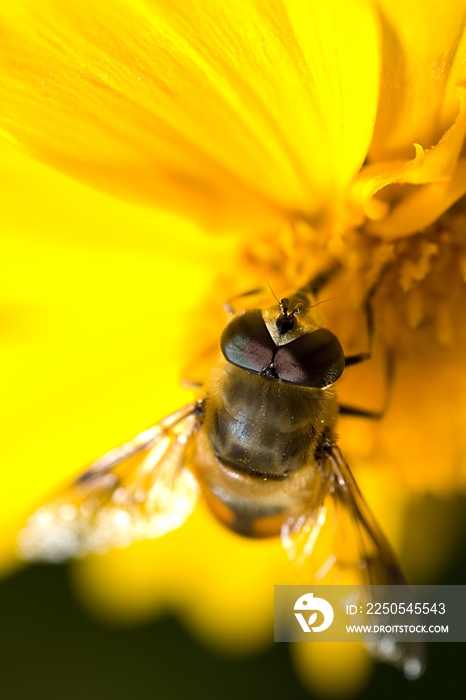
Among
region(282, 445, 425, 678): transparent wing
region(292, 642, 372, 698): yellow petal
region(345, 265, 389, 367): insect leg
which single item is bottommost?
region(292, 642, 372, 698): yellow petal

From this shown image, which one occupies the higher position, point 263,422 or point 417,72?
point 417,72

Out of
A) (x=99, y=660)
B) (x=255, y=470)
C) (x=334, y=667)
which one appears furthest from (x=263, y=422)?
(x=99, y=660)

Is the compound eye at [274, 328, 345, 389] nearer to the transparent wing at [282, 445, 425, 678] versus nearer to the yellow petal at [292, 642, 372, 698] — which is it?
the transparent wing at [282, 445, 425, 678]

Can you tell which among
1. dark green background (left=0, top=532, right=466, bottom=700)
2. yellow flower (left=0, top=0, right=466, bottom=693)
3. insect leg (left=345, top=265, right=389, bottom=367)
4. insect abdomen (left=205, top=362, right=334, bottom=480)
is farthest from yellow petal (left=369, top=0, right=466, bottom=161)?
dark green background (left=0, top=532, right=466, bottom=700)

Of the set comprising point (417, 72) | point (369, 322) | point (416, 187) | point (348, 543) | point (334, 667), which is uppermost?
point (417, 72)

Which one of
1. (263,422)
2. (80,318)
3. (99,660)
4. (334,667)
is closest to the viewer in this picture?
(263,422)

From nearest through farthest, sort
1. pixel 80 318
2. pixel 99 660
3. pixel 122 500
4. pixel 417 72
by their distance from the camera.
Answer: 1. pixel 417 72
2. pixel 122 500
3. pixel 80 318
4. pixel 99 660

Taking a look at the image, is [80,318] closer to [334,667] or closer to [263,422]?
[263,422]
